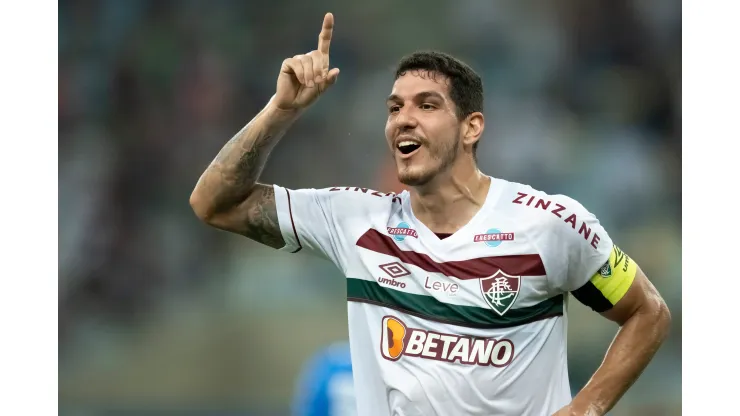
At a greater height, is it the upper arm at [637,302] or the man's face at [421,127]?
the man's face at [421,127]

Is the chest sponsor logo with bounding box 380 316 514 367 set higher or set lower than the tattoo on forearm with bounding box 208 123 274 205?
lower

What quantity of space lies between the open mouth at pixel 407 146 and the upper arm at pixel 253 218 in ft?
1.93

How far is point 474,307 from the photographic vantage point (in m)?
3.21

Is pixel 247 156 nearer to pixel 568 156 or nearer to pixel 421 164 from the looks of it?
pixel 421 164

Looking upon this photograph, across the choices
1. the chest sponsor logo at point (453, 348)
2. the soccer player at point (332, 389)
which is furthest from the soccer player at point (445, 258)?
the soccer player at point (332, 389)

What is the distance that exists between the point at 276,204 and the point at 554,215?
1121 millimetres

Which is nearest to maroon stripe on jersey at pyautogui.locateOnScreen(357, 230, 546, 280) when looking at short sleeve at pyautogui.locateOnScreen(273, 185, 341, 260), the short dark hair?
short sleeve at pyautogui.locateOnScreen(273, 185, 341, 260)

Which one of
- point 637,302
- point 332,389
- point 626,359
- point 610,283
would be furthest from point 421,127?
point 332,389

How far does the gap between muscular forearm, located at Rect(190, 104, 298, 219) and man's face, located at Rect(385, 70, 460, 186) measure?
438mm

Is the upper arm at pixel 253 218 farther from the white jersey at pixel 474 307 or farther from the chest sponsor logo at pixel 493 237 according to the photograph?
the chest sponsor logo at pixel 493 237

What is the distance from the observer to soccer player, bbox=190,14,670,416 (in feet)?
10.4

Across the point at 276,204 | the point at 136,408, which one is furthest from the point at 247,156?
the point at 136,408

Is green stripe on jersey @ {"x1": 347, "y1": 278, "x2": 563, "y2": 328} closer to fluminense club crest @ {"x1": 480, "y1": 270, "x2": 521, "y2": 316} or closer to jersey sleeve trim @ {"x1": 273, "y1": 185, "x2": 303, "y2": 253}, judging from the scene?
fluminense club crest @ {"x1": 480, "y1": 270, "x2": 521, "y2": 316}

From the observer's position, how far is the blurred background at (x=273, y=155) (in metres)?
6.84
